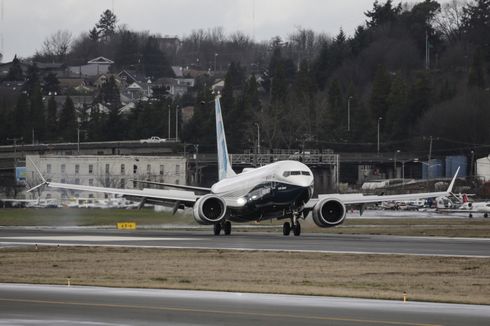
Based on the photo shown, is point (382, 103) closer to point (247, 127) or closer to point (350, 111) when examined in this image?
point (350, 111)

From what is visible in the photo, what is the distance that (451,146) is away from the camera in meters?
161

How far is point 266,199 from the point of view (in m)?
57.7

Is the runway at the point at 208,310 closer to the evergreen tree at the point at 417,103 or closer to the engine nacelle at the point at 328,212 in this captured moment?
the engine nacelle at the point at 328,212

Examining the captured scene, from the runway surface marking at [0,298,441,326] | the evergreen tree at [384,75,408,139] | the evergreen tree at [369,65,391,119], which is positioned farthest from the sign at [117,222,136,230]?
the evergreen tree at [369,65,391,119]

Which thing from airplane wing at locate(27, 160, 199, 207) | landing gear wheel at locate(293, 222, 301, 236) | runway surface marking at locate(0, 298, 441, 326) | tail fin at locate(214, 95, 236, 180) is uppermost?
tail fin at locate(214, 95, 236, 180)

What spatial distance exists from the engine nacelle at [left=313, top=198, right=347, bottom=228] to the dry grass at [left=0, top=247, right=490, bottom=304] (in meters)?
14.4

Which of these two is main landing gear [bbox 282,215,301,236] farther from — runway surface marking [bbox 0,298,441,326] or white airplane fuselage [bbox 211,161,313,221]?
runway surface marking [bbox 0,298,441,326]

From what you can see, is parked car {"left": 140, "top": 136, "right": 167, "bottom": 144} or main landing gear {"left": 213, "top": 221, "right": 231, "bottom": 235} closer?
main landing gear {"left": 213, "top": 221, "right": 231, "bottom": 235}

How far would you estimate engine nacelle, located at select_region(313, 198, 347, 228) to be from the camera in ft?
195

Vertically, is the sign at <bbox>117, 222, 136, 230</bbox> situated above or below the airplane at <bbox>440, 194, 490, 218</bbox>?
below

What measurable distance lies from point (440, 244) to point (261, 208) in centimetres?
1090

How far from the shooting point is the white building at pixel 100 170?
131000mm

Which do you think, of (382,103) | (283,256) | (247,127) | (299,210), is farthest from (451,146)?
(283,256)

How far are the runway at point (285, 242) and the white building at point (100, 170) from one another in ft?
226
